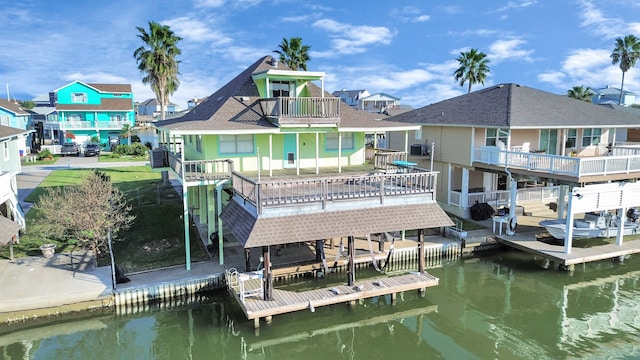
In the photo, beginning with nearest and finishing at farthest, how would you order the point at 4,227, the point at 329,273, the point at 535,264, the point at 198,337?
the point at 198,337 < the point at 4,227 < the point at 329,273 < the point at 535,264

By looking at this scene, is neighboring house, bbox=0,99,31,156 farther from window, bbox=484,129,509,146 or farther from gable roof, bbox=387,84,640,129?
window, bbox=484,129,509,146

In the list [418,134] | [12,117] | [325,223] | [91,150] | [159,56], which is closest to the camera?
[325,223]

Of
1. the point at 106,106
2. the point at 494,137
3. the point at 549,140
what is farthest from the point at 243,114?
the point at 106,106

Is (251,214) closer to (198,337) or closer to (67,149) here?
(198,337)

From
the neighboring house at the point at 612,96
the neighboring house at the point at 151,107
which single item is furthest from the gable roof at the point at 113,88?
the neighboring house at the point at 612,96

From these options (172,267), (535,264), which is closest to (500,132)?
(535,264)

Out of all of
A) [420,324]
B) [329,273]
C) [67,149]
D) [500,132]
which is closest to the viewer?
[420,324]

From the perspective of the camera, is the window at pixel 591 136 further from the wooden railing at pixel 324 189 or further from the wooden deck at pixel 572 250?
the wooden railing at pixel 324 189

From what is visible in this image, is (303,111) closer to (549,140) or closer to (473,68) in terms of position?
(549,140)
